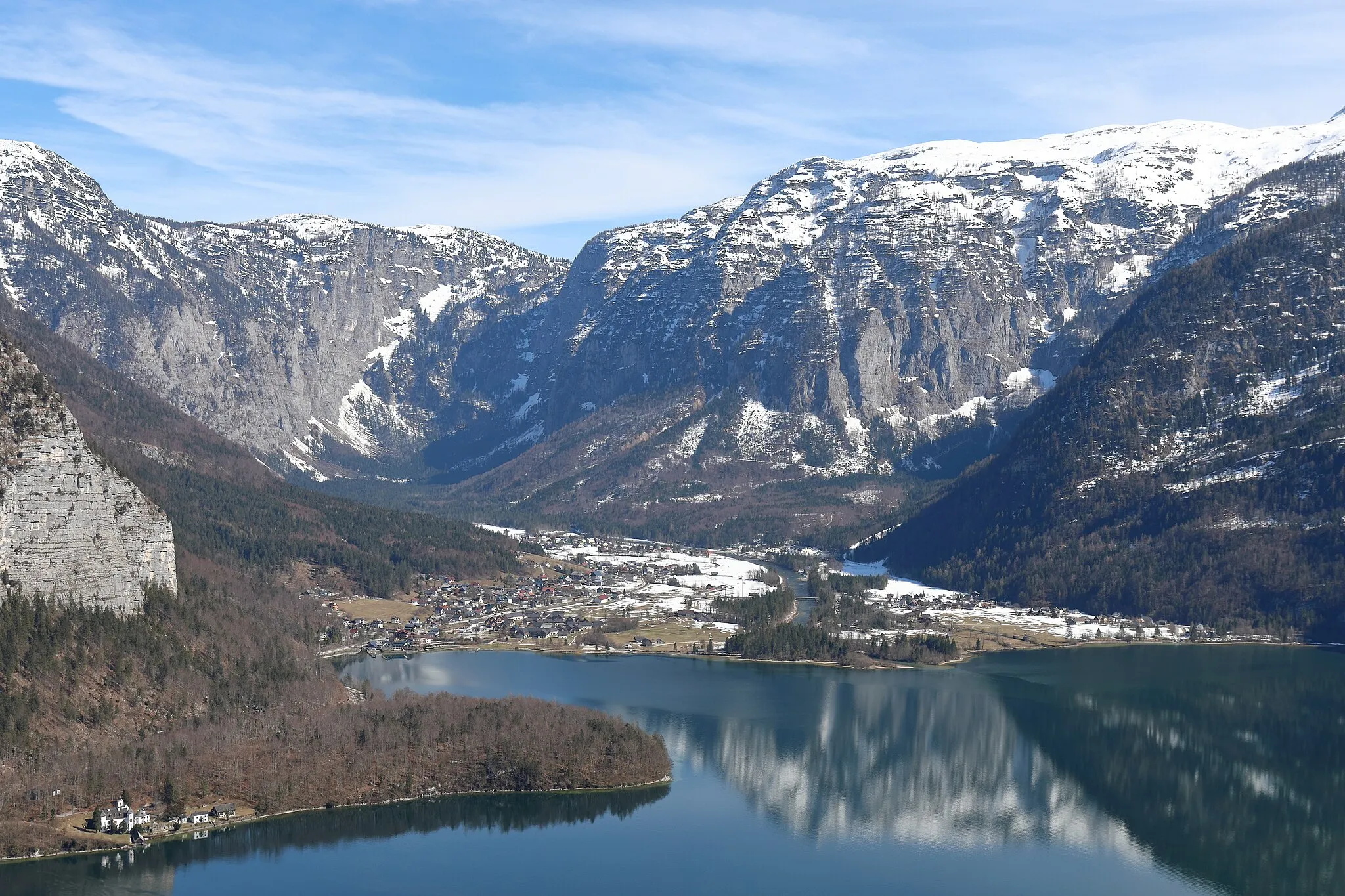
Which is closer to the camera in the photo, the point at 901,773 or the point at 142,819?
the point at 142,819

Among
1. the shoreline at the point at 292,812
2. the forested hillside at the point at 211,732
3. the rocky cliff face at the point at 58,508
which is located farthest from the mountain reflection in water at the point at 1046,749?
the rocky cliff face at the point at 58,508

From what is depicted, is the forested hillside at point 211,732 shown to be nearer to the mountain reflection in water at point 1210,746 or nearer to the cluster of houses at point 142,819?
the cluster of houses at point 142,819

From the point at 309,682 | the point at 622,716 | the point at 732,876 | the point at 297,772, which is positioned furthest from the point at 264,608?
the point at 732,876

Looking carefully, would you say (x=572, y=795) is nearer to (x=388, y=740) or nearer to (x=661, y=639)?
(x=388, y=740)

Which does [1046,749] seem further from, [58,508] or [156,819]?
[58,508]

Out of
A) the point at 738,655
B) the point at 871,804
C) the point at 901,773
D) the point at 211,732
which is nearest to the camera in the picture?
the point at 211,732

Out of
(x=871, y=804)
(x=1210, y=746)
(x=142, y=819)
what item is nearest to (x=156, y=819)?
(x=142, y=819)

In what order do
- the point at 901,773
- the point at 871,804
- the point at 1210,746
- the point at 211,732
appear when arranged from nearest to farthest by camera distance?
the point at 211,732 → the point at 871,804 → the point at 901,773 → the point at 1210,746
